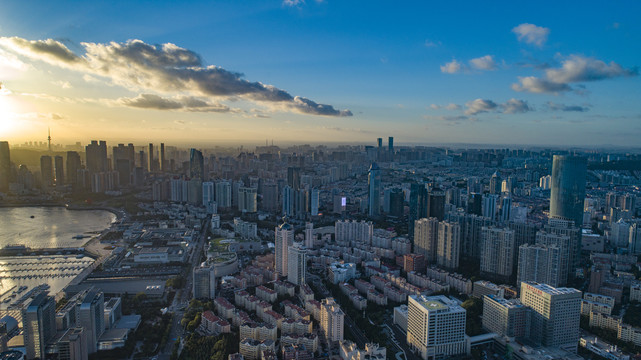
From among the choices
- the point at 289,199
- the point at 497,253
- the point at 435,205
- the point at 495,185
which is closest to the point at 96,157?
the point at 289,199

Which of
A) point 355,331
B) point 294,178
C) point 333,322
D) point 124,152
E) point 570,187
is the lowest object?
point 355,331

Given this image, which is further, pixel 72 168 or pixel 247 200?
pixel 72 168

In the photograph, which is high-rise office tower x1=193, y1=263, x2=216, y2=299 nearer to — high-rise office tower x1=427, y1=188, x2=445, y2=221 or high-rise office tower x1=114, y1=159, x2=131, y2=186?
high-rise office tower x1=427, y1=188, x2=445, y2=221

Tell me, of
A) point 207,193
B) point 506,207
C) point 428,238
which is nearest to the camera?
point 428,238

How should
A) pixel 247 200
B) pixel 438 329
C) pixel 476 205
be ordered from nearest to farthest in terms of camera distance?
pixel 438 329, pixel 476 205, pixel 247 200

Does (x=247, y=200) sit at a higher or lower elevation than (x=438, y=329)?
higher

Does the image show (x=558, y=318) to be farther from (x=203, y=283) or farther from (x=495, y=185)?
(x=495, y=185)
